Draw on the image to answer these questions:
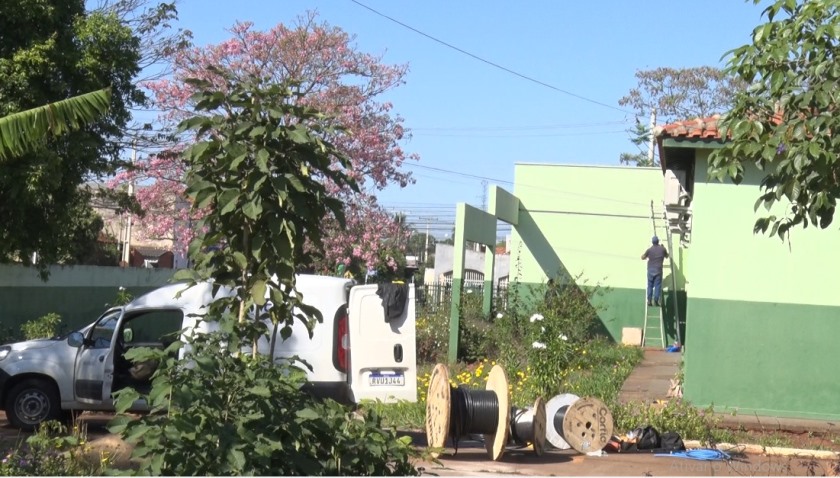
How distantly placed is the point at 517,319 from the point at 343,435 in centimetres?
1489

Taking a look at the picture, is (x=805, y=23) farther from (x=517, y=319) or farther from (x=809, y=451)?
(x=517, y=319)

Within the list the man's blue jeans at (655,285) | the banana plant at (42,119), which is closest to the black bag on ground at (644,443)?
the banana plant at (42,119)

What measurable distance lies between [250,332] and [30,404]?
7134 mm

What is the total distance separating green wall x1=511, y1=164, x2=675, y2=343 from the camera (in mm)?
25703

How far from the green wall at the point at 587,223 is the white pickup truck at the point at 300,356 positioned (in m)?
13.1

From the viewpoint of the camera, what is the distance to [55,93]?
14453 mm

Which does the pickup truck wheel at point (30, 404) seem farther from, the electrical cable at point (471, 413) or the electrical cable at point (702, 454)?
the electrical cable at point (702, 454)

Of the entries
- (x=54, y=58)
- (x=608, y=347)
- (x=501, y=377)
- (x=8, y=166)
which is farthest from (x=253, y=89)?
(x=608, y=347)

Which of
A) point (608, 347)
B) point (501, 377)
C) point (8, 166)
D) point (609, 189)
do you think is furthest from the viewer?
point (609, 189)

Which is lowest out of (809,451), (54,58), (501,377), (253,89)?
(809,451)

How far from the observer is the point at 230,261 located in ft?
22.5

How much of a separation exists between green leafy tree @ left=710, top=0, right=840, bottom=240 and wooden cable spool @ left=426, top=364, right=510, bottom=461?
3.81 metres

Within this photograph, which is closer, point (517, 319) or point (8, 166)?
point (8, 166)

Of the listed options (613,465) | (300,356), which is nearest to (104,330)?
(300,356)
